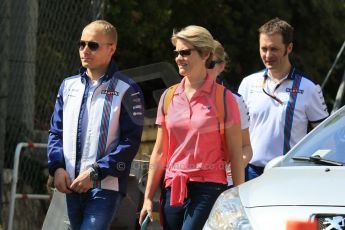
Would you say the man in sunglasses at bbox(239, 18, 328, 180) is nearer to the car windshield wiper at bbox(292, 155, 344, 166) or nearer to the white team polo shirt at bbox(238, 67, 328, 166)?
the white team polo shirt at bbox(238, 67, 328, 166)

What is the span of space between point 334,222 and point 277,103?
9.53ft

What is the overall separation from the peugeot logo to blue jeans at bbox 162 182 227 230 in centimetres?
127

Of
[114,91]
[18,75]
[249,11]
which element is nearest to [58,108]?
[114,91]

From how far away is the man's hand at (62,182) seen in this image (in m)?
6.46

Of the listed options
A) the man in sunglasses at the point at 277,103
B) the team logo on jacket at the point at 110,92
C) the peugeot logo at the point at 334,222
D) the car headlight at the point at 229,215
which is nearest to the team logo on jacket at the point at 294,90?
the man in sunglasses at the point at 277,103

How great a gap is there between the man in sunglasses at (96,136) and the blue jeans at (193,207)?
47 cm

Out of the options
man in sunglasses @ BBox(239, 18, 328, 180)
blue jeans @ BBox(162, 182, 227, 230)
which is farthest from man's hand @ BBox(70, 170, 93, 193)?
man in sunglasses @ BBox(239, 18, 328, 180)

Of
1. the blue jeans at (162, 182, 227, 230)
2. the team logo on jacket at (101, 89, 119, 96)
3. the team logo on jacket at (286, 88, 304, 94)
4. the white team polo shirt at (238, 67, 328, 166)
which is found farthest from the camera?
the team logo on jacket at (286, 88, 304, 94)

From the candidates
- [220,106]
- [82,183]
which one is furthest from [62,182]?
[220,106]

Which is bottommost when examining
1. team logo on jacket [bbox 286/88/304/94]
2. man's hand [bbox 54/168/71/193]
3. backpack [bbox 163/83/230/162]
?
man's hand [bbox 54/168/71/193]

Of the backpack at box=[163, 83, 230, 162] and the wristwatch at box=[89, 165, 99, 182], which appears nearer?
the backpack at box=[163, 83, 230, 162]

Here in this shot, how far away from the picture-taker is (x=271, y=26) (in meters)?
7.81

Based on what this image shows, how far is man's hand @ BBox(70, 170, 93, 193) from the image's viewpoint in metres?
6.36

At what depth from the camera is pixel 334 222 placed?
15.9ft
